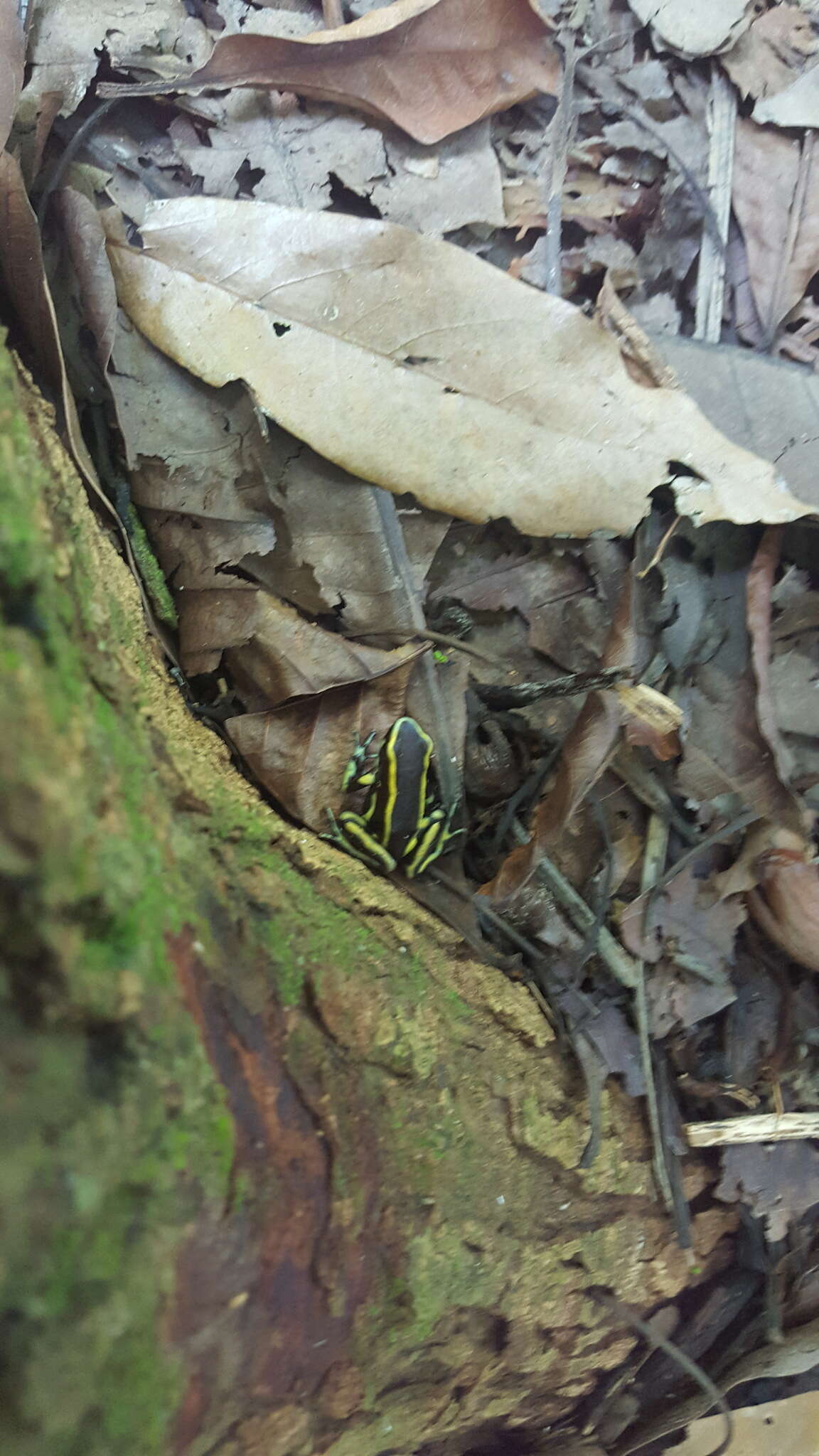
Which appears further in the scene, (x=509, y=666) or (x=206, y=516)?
(x=509, y=666)

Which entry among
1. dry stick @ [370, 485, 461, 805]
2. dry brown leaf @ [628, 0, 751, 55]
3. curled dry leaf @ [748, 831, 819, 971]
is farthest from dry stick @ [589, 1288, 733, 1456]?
dry brown leaf @ [628, 0, 751, 55]

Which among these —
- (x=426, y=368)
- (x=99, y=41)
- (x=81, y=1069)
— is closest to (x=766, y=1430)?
(x=81, y=1069)

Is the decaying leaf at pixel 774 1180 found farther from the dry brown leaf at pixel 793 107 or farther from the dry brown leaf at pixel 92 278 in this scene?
the dry brown leaf at pixel 793 107

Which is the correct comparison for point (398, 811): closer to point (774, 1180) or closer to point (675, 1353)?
point (774, 1180)

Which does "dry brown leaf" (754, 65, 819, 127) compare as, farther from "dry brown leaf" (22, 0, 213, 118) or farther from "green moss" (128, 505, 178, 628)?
"green moss" (128, 505, 178, 628)

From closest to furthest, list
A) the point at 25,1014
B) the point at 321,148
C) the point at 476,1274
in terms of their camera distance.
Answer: the point at 25,1014, the point at 476,1274, the point at 321,148

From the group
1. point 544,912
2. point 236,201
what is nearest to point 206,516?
point 236,201

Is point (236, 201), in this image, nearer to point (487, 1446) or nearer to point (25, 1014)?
point (25, 1014)
